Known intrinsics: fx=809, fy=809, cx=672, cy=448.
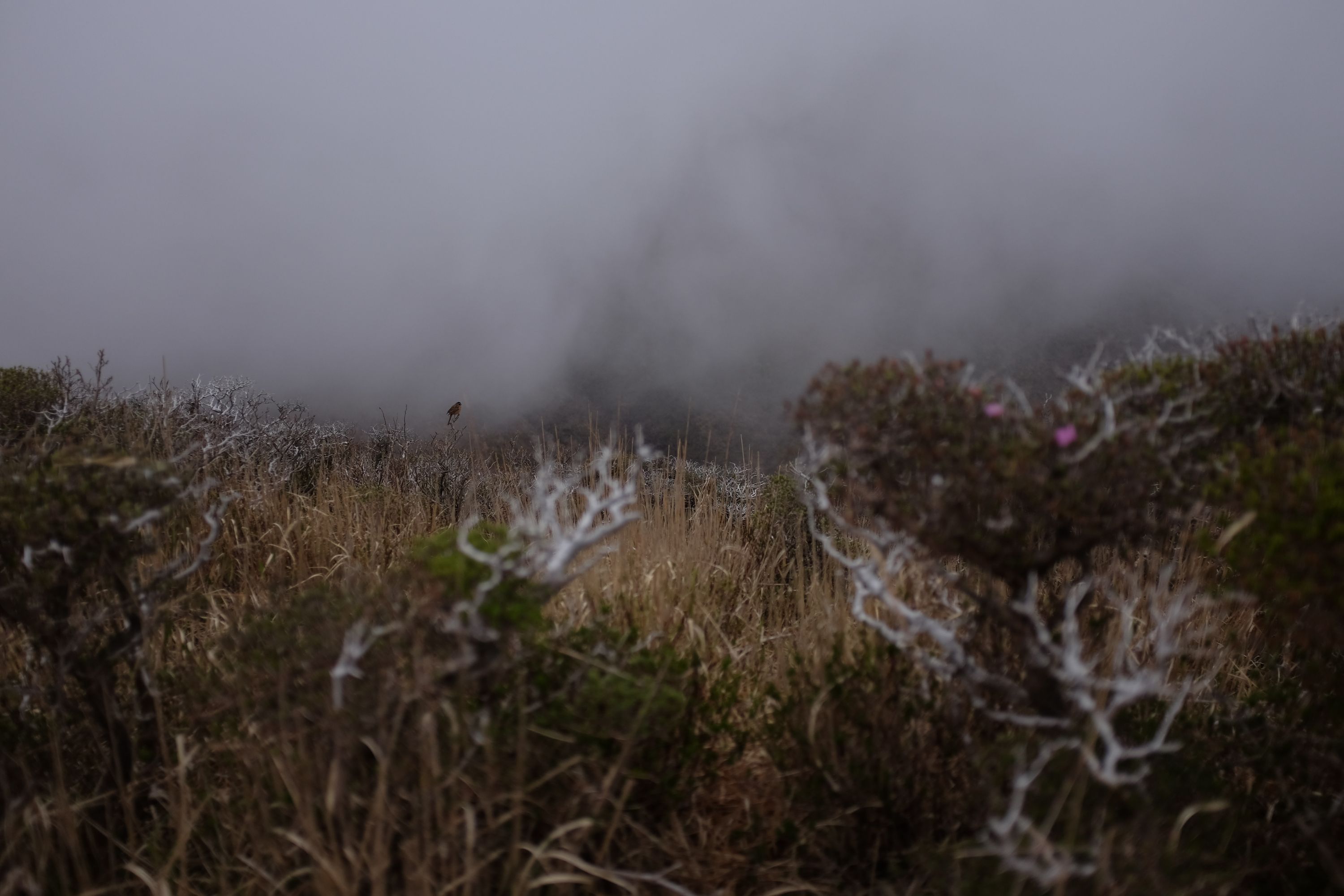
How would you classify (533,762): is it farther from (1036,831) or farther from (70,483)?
(70,483)

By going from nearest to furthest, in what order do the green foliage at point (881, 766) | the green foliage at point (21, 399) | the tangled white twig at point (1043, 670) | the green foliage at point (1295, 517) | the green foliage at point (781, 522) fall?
the tangled white twig at point (1043, 670) < the green foliage at point (1295, 517) < the green foliage at point (881, 766) < the green foliage at point (21, 399) < the green foliage at point (781, 522)

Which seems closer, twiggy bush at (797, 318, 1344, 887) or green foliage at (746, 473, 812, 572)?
twiggy bush at (797, 318, 1344, 887)

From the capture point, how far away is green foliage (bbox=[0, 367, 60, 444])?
4633 millimetres

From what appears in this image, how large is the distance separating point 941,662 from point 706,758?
2.19 feet

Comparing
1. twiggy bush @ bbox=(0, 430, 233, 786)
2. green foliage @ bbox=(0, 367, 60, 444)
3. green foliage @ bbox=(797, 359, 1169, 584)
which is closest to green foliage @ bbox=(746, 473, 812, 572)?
green foliage @ bbox=(797, 359, 1169, 584)

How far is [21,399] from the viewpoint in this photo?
4.76 m

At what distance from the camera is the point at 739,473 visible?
762 cm

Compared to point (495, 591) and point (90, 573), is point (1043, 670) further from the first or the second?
point (90, 573)

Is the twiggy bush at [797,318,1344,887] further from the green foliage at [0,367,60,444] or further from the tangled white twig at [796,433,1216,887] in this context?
the green foliage at [0,367,60,444]

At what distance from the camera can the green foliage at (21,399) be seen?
4.63 meters

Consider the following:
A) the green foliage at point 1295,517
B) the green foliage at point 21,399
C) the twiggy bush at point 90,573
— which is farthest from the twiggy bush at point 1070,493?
the green foliage at point 21,399

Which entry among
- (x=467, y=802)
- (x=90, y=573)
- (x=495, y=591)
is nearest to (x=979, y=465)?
(x=495, y=591)

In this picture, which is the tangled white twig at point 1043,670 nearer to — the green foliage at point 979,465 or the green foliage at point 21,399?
the green foliage at point 979,465

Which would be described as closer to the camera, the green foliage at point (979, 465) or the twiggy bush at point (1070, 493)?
the twiggy bush at point (1070, 493)
